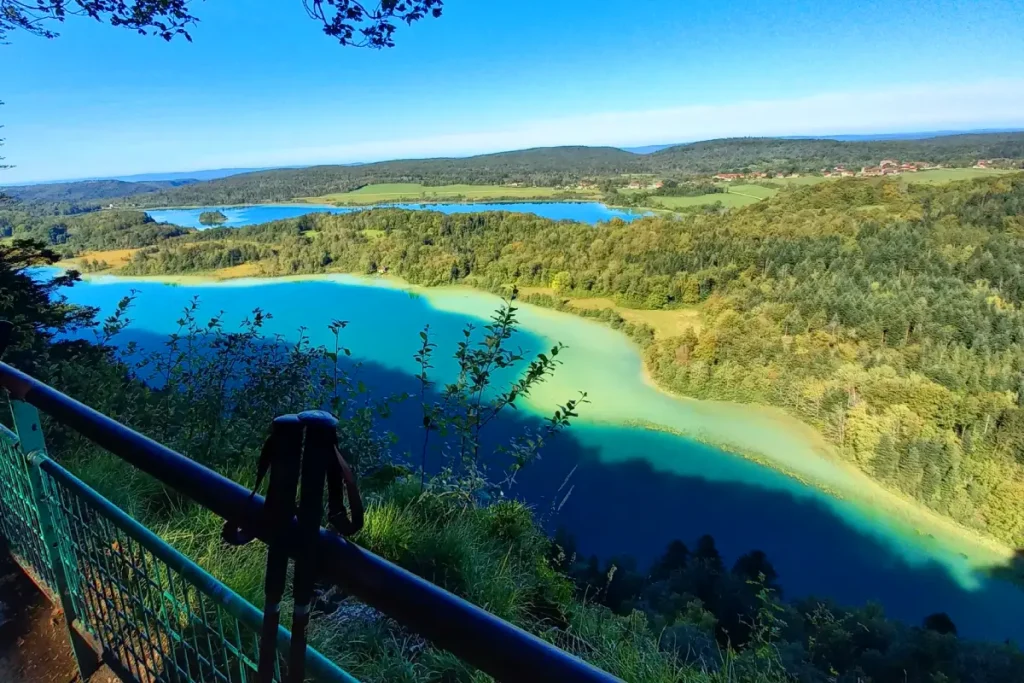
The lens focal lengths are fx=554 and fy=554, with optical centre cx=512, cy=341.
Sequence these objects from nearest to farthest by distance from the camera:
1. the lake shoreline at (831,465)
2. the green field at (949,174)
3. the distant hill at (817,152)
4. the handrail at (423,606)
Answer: the handrail at (423,606) < the lake shoreline at (831,465) < the green field at (949,174) < the distant hill at (817,152)

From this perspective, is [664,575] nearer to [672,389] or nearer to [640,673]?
[640,673]

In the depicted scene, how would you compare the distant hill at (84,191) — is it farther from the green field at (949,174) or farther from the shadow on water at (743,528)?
the green field at (949,174)

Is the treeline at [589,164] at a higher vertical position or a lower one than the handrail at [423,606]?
higher

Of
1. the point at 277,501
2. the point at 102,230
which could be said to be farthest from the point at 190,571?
the point at 102,230

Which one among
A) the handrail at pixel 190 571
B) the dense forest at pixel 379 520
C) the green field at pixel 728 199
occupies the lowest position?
the green field at pixel 728 199

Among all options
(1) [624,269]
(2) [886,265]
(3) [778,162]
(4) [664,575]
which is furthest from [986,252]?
(3) [778,162]

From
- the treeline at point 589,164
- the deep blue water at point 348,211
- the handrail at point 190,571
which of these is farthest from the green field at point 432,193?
the handrail at point 190,571

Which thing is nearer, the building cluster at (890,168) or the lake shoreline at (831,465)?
the lake shoreline at (831,465)
